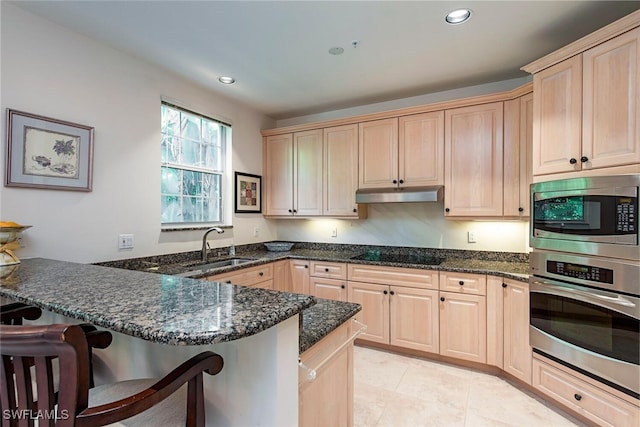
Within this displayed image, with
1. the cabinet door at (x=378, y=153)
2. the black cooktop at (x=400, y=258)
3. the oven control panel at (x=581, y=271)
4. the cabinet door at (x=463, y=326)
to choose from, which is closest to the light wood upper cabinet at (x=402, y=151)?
the cabinet door at (x=378, y=153)

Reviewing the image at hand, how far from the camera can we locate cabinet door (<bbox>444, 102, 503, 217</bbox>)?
2711 mm

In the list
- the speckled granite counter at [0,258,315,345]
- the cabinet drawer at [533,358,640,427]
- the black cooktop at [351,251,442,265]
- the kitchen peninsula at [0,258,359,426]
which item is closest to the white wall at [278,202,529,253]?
the black cooktop at [351,251,442,265]

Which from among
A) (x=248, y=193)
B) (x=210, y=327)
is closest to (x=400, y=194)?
(x=248, y=193)

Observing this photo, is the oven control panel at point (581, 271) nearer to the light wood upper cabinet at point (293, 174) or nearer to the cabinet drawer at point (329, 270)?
the cabinet drawer at point (329, 270)

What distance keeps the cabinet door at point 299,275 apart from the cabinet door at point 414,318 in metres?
0.91

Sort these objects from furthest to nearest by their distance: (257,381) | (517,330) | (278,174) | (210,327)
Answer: (278,174)
(517,330)
(257,381)
(210,327)

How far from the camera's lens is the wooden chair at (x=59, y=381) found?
0.63m

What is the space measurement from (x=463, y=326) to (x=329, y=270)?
130cm

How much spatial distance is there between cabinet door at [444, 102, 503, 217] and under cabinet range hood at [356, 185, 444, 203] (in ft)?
0.56

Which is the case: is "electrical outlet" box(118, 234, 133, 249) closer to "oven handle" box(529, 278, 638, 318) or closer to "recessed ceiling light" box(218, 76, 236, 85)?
"recessed ceiling light" box(218, 76, 236, 85)

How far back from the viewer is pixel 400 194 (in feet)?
9.84

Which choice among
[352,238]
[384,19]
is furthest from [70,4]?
[352,238]

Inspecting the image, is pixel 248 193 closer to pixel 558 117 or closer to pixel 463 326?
pixel 463 326

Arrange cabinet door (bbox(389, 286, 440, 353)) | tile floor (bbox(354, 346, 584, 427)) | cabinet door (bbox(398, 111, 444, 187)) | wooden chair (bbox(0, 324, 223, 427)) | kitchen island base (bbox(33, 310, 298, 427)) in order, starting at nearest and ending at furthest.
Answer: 1. wooden chair (bbox(0, 324, 223, 427))
2. kitchen island base (bbox(33, 310, 298, 427))
3. tile floor (bbox(354, 346, 584, 427))
4. cabinet door (bbox(389, 286, 440, 353))
5. cabinet door (bbox(398, 111, 444, 187))
